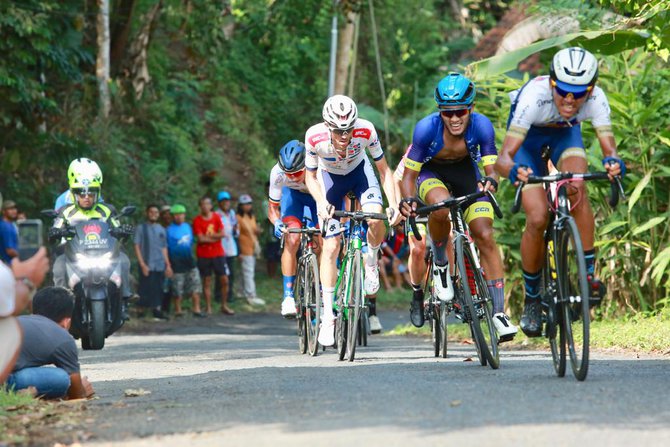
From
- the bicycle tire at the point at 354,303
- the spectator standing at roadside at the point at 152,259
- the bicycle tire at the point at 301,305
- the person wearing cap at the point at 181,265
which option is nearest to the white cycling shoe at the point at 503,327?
the bicycle tire at the point at 354,303

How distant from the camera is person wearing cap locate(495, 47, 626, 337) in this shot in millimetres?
9648

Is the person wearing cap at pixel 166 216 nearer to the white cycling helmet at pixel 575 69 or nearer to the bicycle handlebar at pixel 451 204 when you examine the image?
the bicycle handlebar at pixel 451 204

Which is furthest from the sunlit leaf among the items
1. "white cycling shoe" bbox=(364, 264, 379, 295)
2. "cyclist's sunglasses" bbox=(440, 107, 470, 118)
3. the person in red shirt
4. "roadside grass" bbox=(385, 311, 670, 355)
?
the person in red shirt

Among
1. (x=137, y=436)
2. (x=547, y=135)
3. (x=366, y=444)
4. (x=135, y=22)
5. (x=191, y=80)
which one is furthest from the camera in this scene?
(x=191, y=80)

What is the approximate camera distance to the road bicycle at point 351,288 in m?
12.2

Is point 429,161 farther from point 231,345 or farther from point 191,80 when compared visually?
point 191,80

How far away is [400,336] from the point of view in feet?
61.1

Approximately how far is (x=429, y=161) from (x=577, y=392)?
369cm

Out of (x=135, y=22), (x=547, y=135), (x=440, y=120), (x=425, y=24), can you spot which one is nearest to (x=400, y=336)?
(x=440, y=120)

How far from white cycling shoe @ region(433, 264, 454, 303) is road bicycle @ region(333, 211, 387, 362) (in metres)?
0.73

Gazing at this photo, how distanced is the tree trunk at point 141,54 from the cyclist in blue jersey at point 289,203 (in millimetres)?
15634

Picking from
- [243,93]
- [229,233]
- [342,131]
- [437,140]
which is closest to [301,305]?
[342,131]

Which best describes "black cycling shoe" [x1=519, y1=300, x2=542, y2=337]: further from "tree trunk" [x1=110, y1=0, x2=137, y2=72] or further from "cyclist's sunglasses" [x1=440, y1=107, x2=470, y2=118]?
"tree trunk" [x1=110, y1=0, x2=137, y2=72]

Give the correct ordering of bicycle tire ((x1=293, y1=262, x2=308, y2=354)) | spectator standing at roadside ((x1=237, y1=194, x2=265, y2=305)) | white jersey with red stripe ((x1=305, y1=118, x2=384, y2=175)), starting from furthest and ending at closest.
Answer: spectator standing at roadside ((x1=237, y1=194, x2=265, y2=305)) < bicycle tire ((x1=293, y1=262, x2=308, y2=354)) < white jersey with red stripe ((x1=305, y1=118, x2=384, y2=175))
